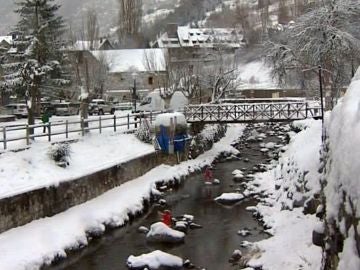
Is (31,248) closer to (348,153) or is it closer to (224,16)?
(348,153)

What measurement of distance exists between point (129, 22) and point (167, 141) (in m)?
48.2

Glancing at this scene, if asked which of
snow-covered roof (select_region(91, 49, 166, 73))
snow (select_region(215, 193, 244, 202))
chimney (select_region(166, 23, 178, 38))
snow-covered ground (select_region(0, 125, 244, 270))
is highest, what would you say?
chimney (select_region(166, 23, 178, 38))

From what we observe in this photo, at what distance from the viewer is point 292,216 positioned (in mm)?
15719

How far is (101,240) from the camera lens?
621 inches

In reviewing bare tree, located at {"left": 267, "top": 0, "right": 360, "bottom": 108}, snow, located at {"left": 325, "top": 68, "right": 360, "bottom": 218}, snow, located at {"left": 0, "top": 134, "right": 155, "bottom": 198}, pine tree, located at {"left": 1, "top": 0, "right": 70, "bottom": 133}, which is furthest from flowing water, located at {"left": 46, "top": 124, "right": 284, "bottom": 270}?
pine tree, located at {"left": 1, "top": 0, "right": 70, "bottom": 133}

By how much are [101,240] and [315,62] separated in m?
16.5

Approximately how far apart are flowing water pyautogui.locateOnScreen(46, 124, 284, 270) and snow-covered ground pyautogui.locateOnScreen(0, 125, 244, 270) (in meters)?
0.47

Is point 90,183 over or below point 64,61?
below

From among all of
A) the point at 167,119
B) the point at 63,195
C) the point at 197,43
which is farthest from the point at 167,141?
the point at 197,43

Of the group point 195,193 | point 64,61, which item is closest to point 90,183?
point 195,193

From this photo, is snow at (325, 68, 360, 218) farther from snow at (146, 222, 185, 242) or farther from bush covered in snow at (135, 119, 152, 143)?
bush covered in snow at (135, 119, 152, 143)

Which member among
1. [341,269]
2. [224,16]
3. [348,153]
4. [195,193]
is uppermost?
[224,16]

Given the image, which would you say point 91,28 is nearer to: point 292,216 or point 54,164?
point 54,164

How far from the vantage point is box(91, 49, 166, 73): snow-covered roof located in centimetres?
6016
